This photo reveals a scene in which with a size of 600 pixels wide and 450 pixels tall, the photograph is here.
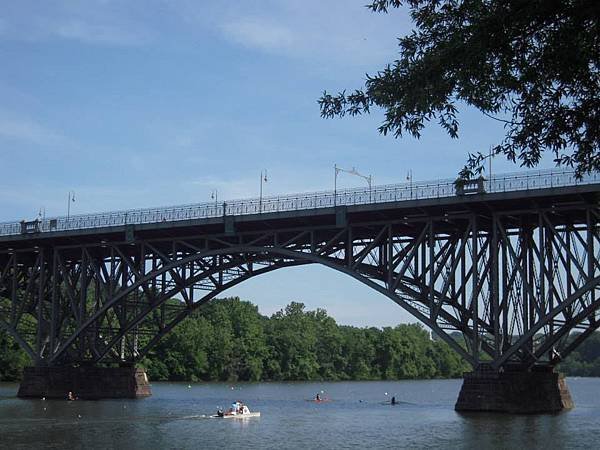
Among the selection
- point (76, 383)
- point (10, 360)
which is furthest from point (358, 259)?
point (10, 360)

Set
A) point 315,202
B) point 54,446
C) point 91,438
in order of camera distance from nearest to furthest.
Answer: point 54,446
point 91,438
point 315,202

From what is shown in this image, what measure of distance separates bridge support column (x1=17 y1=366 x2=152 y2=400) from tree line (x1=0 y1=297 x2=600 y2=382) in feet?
143

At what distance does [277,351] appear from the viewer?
161m

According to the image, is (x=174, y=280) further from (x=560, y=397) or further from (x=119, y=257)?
(x=560, y=397)

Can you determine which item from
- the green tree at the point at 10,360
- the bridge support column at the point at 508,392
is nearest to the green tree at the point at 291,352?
the green tree at the point at 10,360

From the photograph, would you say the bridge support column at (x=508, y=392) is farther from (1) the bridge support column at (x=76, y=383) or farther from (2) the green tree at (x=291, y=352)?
(2) the green tree at (x=291, y=352)

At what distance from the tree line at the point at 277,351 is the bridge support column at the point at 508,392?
7871 centimetres

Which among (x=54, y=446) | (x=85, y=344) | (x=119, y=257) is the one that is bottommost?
(x=54, y=446)

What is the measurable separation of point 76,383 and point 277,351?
8621 cm

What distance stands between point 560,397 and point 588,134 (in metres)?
41.8

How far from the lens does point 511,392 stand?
5462 cm

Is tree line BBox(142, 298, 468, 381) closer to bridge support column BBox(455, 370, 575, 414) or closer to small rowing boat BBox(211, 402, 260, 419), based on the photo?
small rowing boat BBox(211, 402, 260, 419)

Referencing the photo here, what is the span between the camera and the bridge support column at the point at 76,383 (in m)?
76.2

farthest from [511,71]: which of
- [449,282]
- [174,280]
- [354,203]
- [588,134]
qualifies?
[174,280]
